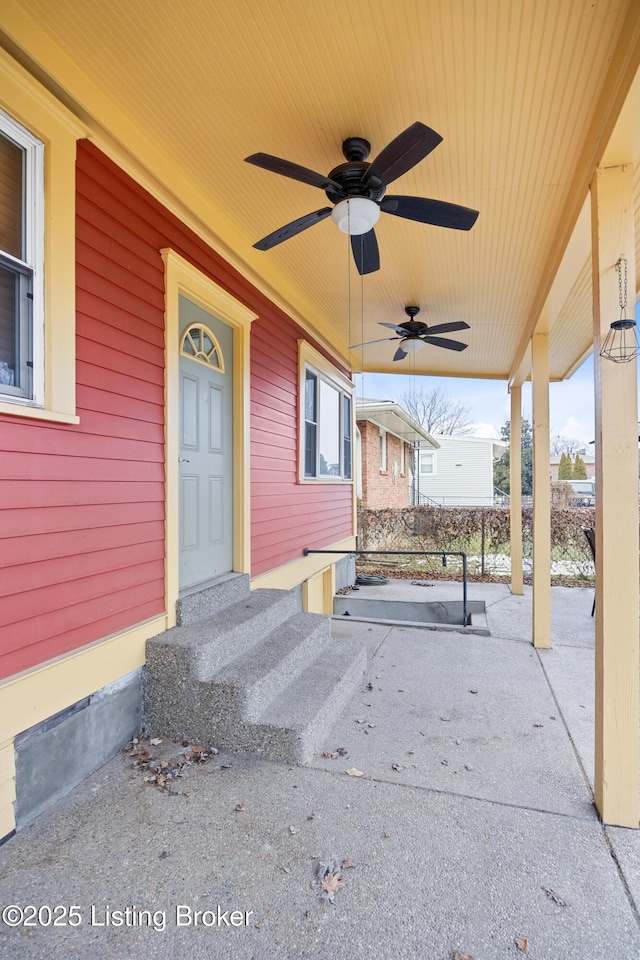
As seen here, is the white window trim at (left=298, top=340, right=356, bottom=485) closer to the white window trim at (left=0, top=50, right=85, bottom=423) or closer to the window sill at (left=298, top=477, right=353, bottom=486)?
the window sill at (left=298, top=477, right=353, bottom=486)

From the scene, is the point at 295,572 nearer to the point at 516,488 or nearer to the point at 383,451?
the point at 516,488

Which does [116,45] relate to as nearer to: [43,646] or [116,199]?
[116,199]

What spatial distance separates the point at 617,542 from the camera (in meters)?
2.11

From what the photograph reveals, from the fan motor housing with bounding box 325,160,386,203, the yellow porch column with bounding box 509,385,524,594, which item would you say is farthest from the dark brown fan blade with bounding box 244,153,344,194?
the yellow porch column with bounding box 509,385,524,594

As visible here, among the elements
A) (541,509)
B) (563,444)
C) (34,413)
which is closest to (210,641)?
(34,413)

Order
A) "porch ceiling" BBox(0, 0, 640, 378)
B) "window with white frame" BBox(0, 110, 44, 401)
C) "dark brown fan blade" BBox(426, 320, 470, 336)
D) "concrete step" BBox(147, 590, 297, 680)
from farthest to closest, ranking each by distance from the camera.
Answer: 1. "dark brown fan blade" BBox(426, 320, 470, 336)
2. "concrete step" BBox(147, 590, 297, 680)
3. "window with white frame" BBox(0, 110, 44, 401)
4. "porch ceiling" BBox(0, 0, 640, 378)

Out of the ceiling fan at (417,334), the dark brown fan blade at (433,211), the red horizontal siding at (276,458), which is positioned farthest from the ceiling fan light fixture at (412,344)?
the dark brown fan blade at (433,211)

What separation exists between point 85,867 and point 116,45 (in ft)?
10.8

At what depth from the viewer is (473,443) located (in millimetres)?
21766

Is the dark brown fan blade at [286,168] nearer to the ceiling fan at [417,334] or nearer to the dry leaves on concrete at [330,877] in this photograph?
the ceiling fan at [417,334]

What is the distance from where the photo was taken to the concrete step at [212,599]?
3090 millimetres

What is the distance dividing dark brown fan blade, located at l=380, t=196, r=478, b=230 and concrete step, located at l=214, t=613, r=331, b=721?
263cm

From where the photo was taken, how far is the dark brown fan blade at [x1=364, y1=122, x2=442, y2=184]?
2.02m

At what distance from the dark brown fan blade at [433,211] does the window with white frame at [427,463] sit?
19.6m
